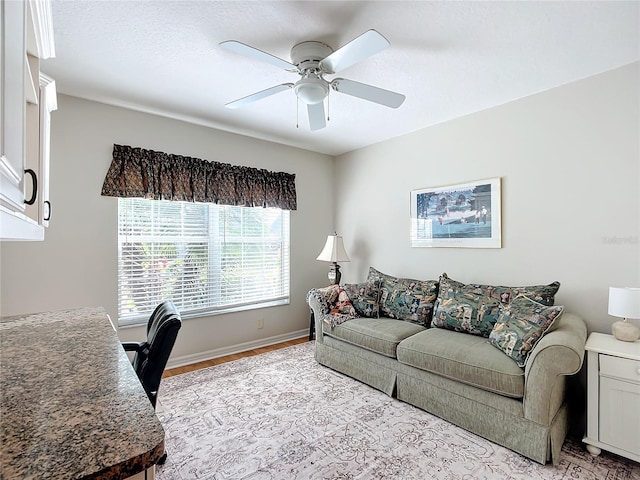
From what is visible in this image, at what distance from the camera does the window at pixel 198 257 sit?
3.26 metres

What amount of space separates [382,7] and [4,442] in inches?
89.7

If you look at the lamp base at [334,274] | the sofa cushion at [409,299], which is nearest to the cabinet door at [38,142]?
the sofa cushion at [409,299]

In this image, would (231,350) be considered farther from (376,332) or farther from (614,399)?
(614,399)

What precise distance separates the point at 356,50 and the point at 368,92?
49cm

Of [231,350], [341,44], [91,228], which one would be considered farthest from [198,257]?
[341,44]

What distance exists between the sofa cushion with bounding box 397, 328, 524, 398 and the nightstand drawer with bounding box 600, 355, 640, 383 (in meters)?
0.47

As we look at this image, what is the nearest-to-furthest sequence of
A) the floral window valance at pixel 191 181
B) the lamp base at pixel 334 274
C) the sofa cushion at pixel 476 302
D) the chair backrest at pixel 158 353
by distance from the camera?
the chair backrest at pixel 158 353
the sofa cushion at pixel 476 302
the floral window valance at pixel 191 181
the lamp base at pixel 334 274

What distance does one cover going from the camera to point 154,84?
2.69 metres

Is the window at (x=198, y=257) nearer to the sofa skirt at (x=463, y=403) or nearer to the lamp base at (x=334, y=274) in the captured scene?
the lamp base at (x=334, y=274)

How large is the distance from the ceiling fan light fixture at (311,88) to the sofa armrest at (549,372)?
214 centimetres

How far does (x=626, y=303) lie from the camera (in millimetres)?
2045

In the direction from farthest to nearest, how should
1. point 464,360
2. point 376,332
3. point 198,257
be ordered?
1. point 198,257
2. point 376,332
3. point 464,360

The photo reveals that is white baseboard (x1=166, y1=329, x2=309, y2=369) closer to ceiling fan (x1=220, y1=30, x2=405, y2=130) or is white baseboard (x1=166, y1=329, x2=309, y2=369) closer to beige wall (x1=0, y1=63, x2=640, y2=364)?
beige wall (x1=0, y1=63, x2=640, y2=364)

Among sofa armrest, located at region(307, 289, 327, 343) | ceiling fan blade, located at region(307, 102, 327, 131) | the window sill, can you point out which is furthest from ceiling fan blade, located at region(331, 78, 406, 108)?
the window sill
